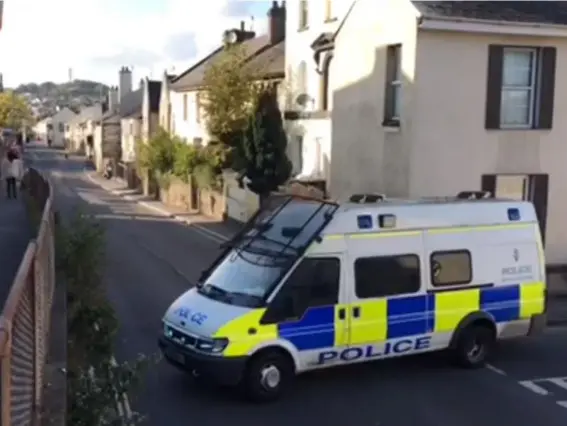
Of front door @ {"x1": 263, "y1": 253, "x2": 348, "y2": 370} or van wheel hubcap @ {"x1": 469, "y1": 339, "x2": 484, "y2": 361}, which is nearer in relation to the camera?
front door @ {"x1": 263, "y1": 253, "x2": 348, "y2": 370}

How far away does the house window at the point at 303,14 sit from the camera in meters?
34.0

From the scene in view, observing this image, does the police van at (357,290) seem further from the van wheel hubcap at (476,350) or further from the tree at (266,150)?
the tree at (266,150)

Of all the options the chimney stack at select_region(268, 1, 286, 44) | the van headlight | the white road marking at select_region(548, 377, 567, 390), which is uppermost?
the chimney stack at select_region(268, 1, 286, 44)

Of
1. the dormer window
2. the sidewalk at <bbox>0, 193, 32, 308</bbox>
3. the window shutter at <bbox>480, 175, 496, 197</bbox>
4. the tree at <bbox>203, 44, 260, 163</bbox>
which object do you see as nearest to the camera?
the sidewalk at <bbox>0, 193, 32, 308</bbox>

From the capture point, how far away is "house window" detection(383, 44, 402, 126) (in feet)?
63.4

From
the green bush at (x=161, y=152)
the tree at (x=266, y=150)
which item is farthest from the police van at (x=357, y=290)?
the green bush at (x=161, y=152)

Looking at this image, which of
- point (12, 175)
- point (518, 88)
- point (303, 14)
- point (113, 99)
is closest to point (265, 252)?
point (518, 88)

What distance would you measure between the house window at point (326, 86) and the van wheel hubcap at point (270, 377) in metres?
20.3

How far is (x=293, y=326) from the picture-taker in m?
11.1

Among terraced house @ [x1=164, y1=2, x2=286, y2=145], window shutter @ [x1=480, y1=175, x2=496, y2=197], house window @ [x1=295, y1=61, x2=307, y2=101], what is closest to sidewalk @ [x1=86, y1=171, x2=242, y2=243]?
terraced house @ [x1=164, y1=2, x2=286, y2=145]

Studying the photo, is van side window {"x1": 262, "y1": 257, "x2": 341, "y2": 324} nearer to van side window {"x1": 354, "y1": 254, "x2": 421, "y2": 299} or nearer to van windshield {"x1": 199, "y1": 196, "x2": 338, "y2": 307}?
van windshield {"x1": 199, "y1": 196, "x2": 338, "y2": 307}

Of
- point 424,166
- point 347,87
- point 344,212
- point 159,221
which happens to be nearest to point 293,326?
point 344,212

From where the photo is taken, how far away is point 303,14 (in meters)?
34.3

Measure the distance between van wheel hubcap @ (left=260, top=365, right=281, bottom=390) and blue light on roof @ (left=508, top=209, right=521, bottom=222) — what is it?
4.85 m
